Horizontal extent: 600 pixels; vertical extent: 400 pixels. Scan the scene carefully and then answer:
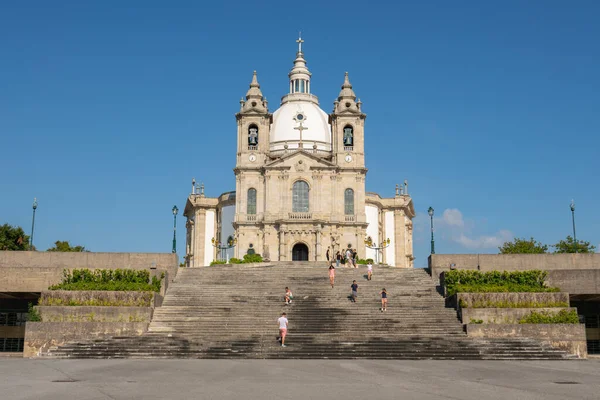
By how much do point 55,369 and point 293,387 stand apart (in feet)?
26.3

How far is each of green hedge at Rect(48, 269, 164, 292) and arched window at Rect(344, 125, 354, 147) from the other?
4200cm

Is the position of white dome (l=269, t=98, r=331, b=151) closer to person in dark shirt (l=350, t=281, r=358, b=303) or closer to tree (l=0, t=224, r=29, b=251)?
tree (l=0, t=224, r=29, b=251)

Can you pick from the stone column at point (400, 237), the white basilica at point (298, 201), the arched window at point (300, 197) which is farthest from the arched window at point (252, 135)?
the stone column at point (400, 237)

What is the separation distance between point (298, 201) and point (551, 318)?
4221 centimetres

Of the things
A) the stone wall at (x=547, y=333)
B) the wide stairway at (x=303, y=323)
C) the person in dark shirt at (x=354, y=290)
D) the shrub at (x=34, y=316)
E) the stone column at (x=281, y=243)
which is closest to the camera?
the wide stairway at (x=303, y=323)

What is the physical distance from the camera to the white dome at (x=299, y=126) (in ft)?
250

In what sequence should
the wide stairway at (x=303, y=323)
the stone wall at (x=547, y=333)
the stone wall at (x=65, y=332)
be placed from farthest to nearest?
the stone wall at (x=547, y=333) < the stone wall at (x=65, y=332) < the wide stairway at (x=303, y=323)

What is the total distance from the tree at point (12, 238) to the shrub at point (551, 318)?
43304 mm

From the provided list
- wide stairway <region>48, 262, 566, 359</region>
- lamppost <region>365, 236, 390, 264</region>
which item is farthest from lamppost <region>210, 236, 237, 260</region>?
wide stairway <region>48, 262, 566, 359</region>

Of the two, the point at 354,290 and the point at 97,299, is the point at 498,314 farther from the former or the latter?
the point at 97,299

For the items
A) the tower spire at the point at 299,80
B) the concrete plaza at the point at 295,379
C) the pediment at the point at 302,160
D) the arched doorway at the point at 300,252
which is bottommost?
the concrete plaza at the point at 295,379

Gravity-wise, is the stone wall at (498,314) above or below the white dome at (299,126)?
below

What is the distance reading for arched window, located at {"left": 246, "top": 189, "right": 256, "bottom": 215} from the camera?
67.4 metres

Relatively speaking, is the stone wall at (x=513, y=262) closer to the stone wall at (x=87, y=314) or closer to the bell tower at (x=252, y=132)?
the stone wall at (x=87, y=314)
